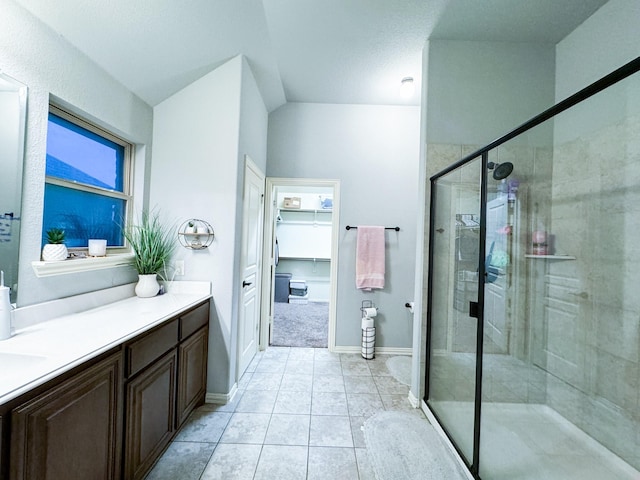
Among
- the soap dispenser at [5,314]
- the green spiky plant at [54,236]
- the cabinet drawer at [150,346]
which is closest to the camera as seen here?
the soap dispenser at [5,314]

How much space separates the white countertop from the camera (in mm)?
868

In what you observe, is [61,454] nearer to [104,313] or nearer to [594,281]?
[104,313]

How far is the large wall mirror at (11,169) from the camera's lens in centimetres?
124

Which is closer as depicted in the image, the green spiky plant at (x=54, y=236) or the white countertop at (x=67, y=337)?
the white countertop at (x=67, y=337)

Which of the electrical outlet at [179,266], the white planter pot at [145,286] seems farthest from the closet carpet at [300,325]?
the white planter pot at [145,286]

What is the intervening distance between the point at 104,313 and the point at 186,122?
5.01ft

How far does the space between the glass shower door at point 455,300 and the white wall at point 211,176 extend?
1624 millimetres

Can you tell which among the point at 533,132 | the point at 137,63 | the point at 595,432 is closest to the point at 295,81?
the point at 137,63

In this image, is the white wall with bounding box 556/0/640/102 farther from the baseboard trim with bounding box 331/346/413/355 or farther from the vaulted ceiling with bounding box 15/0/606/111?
the baseboard trim with bounding box 331/346/413/355

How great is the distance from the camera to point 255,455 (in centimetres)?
165

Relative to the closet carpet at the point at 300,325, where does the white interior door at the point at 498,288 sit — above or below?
above

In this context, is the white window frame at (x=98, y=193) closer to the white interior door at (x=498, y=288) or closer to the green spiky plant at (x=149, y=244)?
the green spiky plant at (x=149, y=244)

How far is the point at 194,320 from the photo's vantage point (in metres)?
1.88

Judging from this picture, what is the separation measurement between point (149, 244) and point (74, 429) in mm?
1258
